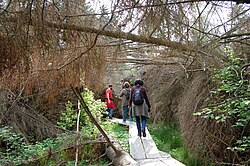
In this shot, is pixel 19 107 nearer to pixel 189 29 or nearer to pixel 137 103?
pixel 137 103

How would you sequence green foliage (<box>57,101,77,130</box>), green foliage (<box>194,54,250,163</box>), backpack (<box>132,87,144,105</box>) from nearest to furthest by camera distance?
green foliage (<box>194,54,250,163</box>) < backpack (<box>132,87,144,105</box>) < green foliage (<box>57,101,77,130</box>)

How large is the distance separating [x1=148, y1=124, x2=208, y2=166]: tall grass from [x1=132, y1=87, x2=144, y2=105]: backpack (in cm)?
135

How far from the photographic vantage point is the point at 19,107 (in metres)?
6.18

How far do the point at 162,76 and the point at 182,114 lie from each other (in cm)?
255

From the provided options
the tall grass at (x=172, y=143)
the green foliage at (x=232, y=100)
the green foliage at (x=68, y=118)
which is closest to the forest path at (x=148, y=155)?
the tall grass at (x=172, y=143)

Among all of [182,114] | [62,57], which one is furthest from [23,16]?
[182,114]

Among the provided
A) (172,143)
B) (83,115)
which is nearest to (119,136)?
(83,115)

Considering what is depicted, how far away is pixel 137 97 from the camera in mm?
5781

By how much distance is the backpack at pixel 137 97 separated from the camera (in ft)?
18.8

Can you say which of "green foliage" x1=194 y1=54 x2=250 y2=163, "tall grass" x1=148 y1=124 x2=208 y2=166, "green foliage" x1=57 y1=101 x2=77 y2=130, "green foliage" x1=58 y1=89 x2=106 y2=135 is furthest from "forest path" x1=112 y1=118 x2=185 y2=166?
"green foliage" x1=57 y1=101 x2=77 y2=130

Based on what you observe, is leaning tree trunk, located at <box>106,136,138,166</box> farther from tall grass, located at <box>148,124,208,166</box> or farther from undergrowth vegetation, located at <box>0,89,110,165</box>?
tall grass, located at <box>148,124,208,166</box>

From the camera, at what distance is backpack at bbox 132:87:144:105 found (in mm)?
5742

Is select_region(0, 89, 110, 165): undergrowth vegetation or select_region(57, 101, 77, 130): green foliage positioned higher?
select_region(57, 101, 77, 130): green foliage

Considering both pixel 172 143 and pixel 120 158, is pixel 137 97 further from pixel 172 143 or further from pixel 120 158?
pixel 172 143
